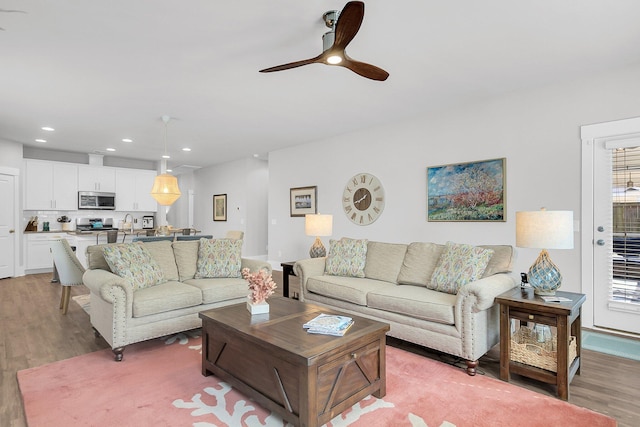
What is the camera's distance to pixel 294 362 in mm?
1789

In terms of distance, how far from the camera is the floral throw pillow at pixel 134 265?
3129 millimetres

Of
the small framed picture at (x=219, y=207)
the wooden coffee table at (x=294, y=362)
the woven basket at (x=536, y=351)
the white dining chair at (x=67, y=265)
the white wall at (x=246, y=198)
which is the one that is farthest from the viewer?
the small framed picture at (x=219, y=207)

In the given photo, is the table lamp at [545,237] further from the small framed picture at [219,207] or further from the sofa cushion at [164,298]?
the small framed picture at [219,207]

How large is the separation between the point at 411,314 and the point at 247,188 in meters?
6.09

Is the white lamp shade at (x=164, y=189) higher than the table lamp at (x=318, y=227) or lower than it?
higher

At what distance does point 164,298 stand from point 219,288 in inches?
21.2

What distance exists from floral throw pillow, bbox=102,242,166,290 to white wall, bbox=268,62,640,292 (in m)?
3.20

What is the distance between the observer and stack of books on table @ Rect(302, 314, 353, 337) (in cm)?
207

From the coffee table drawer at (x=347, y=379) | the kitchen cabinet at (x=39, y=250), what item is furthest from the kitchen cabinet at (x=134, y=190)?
the coffee table drawer at (x=347, y=379)

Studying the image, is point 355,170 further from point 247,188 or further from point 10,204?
point 10,204

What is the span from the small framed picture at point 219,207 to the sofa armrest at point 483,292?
7.26m

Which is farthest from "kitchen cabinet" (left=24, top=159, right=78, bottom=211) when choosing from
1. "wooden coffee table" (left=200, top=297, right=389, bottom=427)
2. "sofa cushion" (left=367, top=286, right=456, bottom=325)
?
"sofa cushion" (left=367, top=286, right=456, bottom=325)

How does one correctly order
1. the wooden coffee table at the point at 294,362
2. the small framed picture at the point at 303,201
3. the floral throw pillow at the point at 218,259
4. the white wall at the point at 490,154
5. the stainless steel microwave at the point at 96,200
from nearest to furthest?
the wooden coffee table at the point at 294,362, the white wall at the point at 490,154, the floral throw pillow at the point at 218,259, the small framed picture at the point at 303,201, the stainless steel microwave at the point at 96,200

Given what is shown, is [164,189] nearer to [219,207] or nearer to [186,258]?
[186,258]
